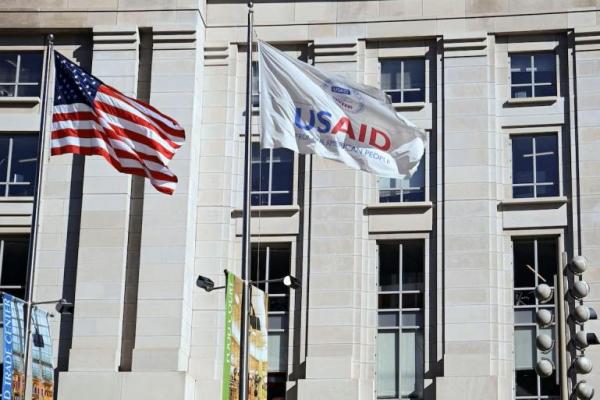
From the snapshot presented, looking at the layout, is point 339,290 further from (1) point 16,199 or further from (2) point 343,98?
(1) point 16,199

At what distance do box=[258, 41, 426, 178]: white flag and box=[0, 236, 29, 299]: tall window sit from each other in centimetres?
1169

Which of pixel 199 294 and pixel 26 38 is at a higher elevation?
pixel 26 38

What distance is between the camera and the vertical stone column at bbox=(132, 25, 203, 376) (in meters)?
35.0

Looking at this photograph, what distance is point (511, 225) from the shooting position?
1431 inches

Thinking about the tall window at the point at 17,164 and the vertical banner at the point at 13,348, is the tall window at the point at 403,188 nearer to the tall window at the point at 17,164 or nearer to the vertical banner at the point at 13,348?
the tall window at the point at 17,164

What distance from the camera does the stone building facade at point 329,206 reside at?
3531 centimetres

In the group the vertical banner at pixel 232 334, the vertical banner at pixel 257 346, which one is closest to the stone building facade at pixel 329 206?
the vertical banner at pixel 257 346

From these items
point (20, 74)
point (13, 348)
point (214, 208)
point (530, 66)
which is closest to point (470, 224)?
point (530, 66)

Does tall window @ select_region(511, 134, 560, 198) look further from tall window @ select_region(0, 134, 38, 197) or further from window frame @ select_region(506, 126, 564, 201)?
tall window @ select_region(0, 134, 38, 197)

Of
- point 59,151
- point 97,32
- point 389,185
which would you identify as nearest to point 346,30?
point 389,185

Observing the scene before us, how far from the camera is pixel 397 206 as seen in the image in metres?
36.8

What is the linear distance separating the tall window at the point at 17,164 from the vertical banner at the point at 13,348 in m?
9.54

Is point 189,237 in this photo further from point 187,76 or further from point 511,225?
point 511,225

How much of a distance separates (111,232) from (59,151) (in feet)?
25.7
